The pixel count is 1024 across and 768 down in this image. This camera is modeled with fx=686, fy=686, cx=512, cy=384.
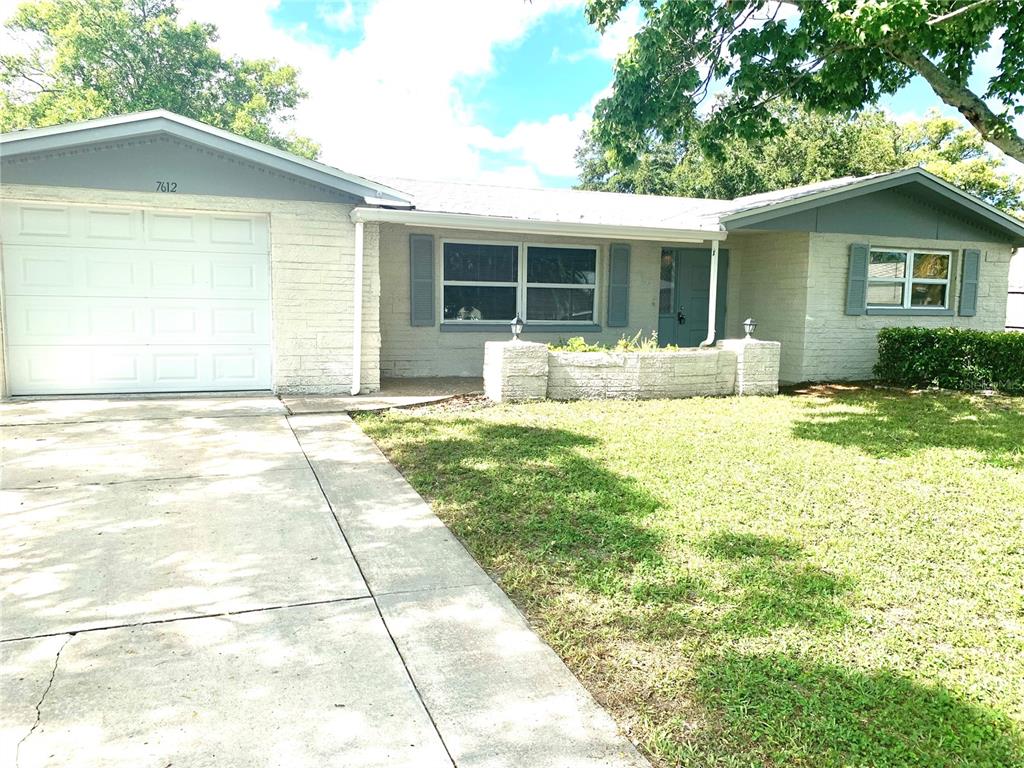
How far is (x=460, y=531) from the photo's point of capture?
14.6ft

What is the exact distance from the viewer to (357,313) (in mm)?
9188

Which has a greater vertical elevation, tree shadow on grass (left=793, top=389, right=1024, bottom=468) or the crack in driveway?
tree shadow on grass (left=793, top=389, right=1024, bottom=468)

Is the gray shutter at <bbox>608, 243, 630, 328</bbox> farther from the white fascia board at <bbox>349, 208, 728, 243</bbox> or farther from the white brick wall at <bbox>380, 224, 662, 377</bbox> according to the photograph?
the white fascia board at <bbox>349, 208, 728, 243</bbox>

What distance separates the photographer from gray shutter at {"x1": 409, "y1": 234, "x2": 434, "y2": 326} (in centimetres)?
1103

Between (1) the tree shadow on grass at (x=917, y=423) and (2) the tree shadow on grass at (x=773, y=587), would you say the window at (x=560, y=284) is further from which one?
(2) the tree shadow on grass at (x=773, y=587)

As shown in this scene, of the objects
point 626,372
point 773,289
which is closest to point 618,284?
point 773,289

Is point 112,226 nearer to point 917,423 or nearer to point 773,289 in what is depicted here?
point 917,423

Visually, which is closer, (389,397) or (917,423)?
(917,423)

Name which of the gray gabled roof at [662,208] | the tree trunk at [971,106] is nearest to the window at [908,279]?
the gray gabled roof at [662,208]

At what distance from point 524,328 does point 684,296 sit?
11.3 ft

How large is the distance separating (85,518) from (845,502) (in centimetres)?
535

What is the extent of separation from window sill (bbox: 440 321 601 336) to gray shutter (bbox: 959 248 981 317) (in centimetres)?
694

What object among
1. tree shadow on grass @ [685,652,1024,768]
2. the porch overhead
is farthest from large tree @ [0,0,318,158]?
tree shadow on grass @ [685,652,1024,768]

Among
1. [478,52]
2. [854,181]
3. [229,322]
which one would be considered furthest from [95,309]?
[478,52]
